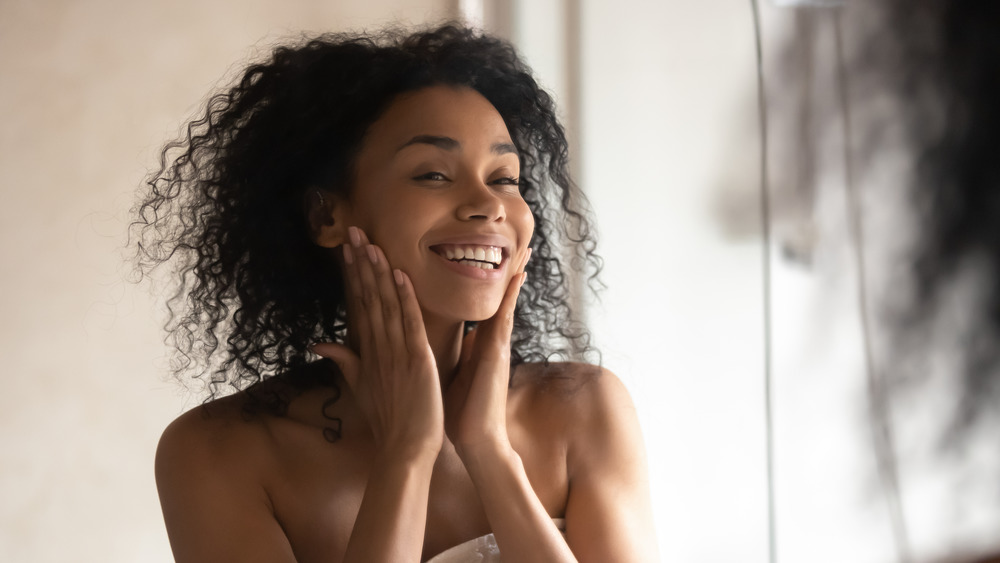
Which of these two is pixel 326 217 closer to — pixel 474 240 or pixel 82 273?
pixel 474 240

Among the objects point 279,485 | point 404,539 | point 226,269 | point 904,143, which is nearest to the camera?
point 904,143

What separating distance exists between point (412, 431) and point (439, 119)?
0.41m

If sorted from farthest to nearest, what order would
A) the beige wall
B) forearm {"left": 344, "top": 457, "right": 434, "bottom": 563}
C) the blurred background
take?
the beige wall < the blurred background < forearm {"left": 344, "top": 457, "right": 434, "bottom": 563}

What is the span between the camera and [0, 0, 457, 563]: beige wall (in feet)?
5.95

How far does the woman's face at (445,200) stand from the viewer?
1074 millimetres

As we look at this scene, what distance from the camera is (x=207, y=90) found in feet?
6.69

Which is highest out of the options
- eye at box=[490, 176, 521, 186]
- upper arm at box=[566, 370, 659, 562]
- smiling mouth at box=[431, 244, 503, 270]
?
eye at box=[490, 176, 521, 186]

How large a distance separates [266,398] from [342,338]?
180 millimetres

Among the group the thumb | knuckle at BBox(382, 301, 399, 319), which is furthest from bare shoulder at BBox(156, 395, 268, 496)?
knuckle at BBox(382, 301, 399, 319)

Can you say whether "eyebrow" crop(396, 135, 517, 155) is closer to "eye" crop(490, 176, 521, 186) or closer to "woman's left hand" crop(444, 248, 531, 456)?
"eye" crop(490, 176, 521, 186)

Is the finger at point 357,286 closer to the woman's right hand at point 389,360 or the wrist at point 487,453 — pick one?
the woman's right hand at point 389,360

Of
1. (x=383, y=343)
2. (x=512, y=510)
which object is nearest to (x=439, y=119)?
(x=383, y=343)

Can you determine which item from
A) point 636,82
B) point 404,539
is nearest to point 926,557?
point 404,539

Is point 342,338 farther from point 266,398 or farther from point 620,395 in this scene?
point 620,395
